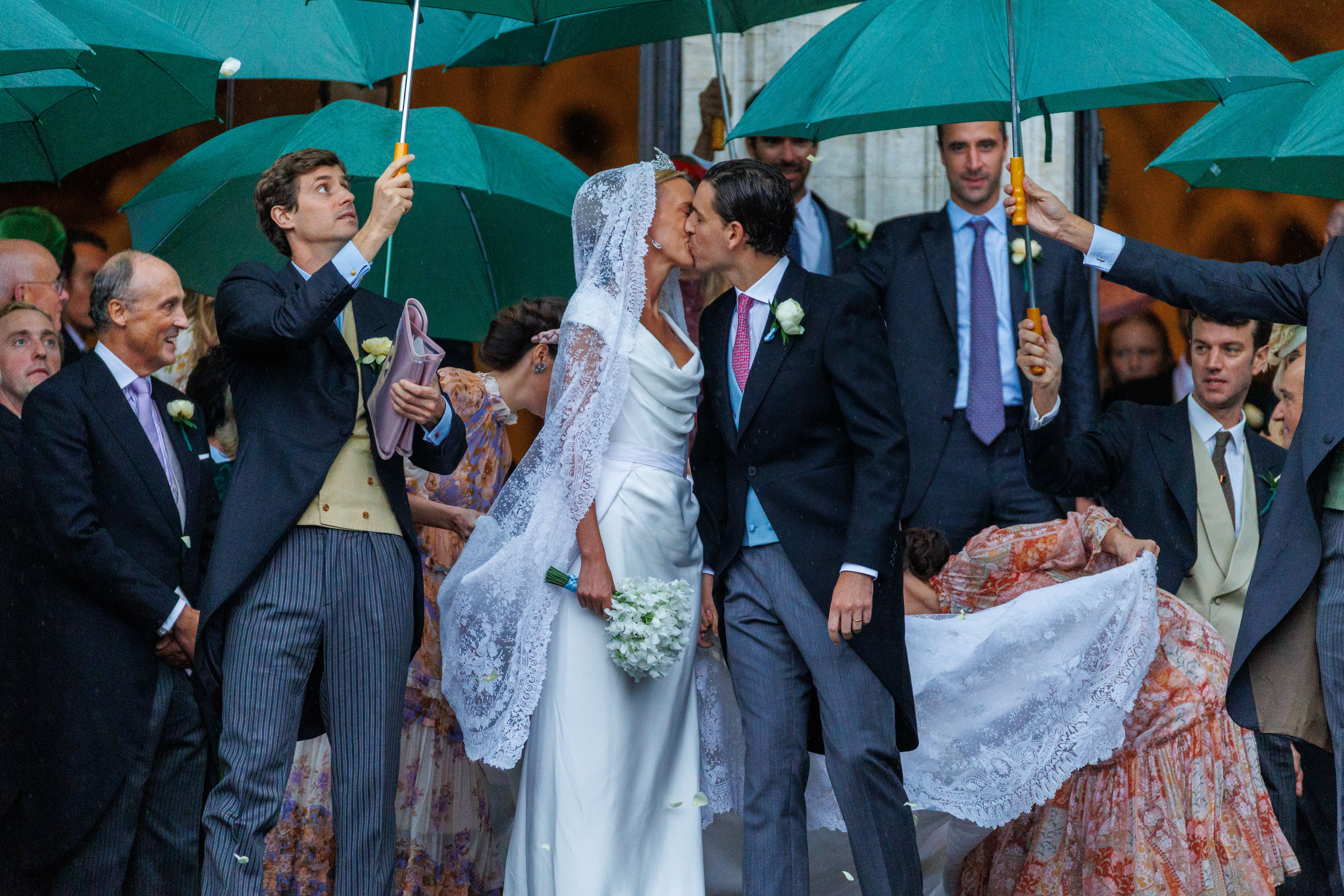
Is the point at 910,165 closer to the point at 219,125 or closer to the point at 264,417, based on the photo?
the point at 219,125

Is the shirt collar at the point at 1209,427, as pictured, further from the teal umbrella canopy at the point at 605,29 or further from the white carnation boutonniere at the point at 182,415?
the white carnation boutonniere at the point at 182,415

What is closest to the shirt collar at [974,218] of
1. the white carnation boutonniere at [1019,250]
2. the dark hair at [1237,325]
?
the white carnation boutonniere at [1019,250]

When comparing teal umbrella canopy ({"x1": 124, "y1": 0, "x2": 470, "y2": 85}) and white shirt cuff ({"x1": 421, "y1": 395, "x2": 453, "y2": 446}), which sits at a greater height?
teal umbrella canopy ({"x1": 124, "y1": 0, "x2": 470, "y2": 85})

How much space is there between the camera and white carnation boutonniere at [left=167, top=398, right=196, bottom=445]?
16.8 ft

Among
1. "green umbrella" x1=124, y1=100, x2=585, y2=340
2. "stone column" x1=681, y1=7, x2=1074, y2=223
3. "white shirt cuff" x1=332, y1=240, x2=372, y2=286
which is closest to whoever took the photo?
"white shirt cuff" x1=332, y1=240, x2=372, y2=286

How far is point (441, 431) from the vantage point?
4699mm

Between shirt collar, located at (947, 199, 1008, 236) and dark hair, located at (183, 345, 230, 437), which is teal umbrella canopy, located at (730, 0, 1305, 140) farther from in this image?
dark hair, located at (183, 345, 230, 437)

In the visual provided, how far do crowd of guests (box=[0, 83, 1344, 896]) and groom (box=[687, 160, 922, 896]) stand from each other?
36 cm

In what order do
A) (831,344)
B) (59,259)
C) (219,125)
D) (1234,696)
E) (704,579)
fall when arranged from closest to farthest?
(1234,696)
(831,344)
(704,579)
(59,259)
(219,125)

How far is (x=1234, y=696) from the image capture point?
4379 mm

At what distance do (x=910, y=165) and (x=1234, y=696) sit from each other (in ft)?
15.4

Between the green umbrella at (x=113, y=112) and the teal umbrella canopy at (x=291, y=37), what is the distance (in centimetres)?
16

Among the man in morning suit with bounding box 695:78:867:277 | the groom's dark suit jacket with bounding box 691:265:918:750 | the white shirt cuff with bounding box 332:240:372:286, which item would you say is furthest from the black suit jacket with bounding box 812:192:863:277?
the white shirt cuff with bounding box 332:240:372:286

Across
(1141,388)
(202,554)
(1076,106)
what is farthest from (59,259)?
(1141,388)
